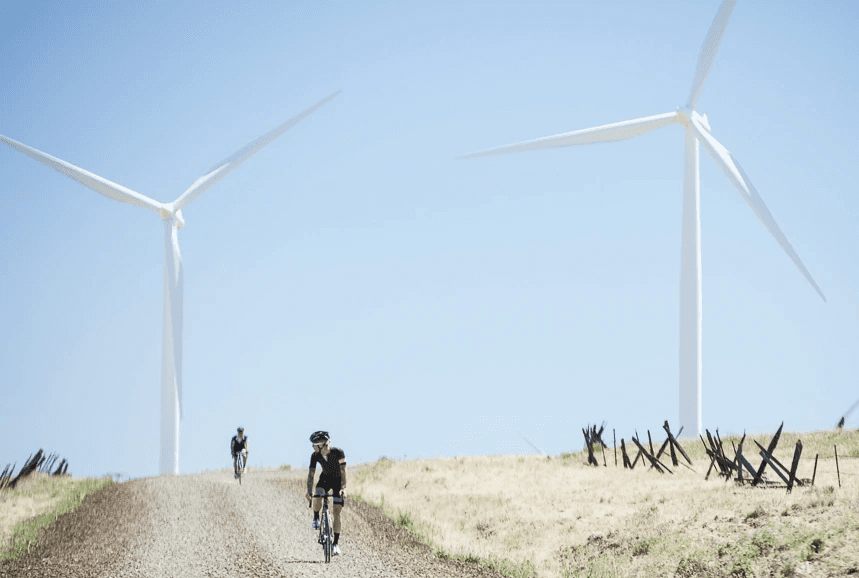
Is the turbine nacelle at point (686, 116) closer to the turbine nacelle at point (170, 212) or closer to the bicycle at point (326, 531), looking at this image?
the turbine nacelle at point (170, 212)

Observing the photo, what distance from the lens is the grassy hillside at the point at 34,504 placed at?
2777 cm

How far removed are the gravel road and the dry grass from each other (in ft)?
6.52

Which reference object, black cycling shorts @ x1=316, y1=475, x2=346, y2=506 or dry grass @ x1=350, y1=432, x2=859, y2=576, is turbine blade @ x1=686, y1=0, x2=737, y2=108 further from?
black cycling shorts @ x1=316, y1=475, x2=346, y2=506

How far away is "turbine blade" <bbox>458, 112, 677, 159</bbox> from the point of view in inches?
2093

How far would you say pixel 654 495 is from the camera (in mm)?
31797

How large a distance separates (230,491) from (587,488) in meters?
14.6

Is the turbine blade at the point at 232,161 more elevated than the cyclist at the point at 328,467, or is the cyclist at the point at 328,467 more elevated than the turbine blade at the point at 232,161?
the turbine blade at the point at 232,161

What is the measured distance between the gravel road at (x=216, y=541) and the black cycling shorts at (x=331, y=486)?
180cm

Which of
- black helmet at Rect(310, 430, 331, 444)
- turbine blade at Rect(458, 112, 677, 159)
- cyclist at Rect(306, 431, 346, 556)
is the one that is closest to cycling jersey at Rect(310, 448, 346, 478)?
cyclist at Rect(306, 431, 346, 556)

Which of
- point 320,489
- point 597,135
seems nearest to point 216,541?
point 320,489

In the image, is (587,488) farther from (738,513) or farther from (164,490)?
(164,490)

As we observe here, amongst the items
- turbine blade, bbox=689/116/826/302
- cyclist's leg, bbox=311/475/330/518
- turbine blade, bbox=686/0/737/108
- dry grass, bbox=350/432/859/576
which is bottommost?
dry grass, bbox=350/432/859/576

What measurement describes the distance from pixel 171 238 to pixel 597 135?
28206mm

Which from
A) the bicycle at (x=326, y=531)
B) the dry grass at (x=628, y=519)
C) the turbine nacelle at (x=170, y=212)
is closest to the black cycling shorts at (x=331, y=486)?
the bicycle at (x=326, y=531)
